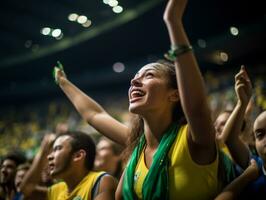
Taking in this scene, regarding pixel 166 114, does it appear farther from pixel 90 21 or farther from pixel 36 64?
pixel 36 64

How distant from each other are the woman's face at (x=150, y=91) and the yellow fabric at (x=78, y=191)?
847 mm

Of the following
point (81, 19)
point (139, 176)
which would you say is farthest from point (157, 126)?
point (81, 19)

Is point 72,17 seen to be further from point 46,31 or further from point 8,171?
point 8,171

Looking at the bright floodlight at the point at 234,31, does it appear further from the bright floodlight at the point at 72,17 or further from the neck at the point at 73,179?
the neck at the point at 73,179

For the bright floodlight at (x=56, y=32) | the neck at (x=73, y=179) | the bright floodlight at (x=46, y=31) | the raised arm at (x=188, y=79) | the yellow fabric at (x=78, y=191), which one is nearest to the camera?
the raised arm at (x=188, y=79)

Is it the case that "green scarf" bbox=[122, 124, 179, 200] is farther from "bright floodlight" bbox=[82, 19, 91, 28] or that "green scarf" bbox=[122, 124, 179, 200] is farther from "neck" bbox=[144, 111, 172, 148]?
"bright floodlight" bbox=[82, 19, 91, 28]

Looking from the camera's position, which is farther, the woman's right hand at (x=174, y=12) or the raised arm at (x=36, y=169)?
the raised arm at (x=36, y=169)

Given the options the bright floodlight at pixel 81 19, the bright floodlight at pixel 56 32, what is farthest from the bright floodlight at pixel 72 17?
the bright floodlight at pixel 56 32

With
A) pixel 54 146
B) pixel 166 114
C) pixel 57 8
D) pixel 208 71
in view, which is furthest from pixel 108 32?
pixel 166 114

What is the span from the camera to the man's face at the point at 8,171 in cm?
363

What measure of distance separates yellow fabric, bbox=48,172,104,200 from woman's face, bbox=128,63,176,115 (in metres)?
0.85

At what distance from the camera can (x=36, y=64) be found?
13.7 meters

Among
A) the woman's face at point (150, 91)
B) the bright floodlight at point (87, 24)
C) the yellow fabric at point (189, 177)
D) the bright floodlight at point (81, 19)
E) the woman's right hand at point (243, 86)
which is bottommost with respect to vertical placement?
the yellow fabric at point (189, 177)

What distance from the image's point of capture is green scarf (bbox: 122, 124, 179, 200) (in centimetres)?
153
